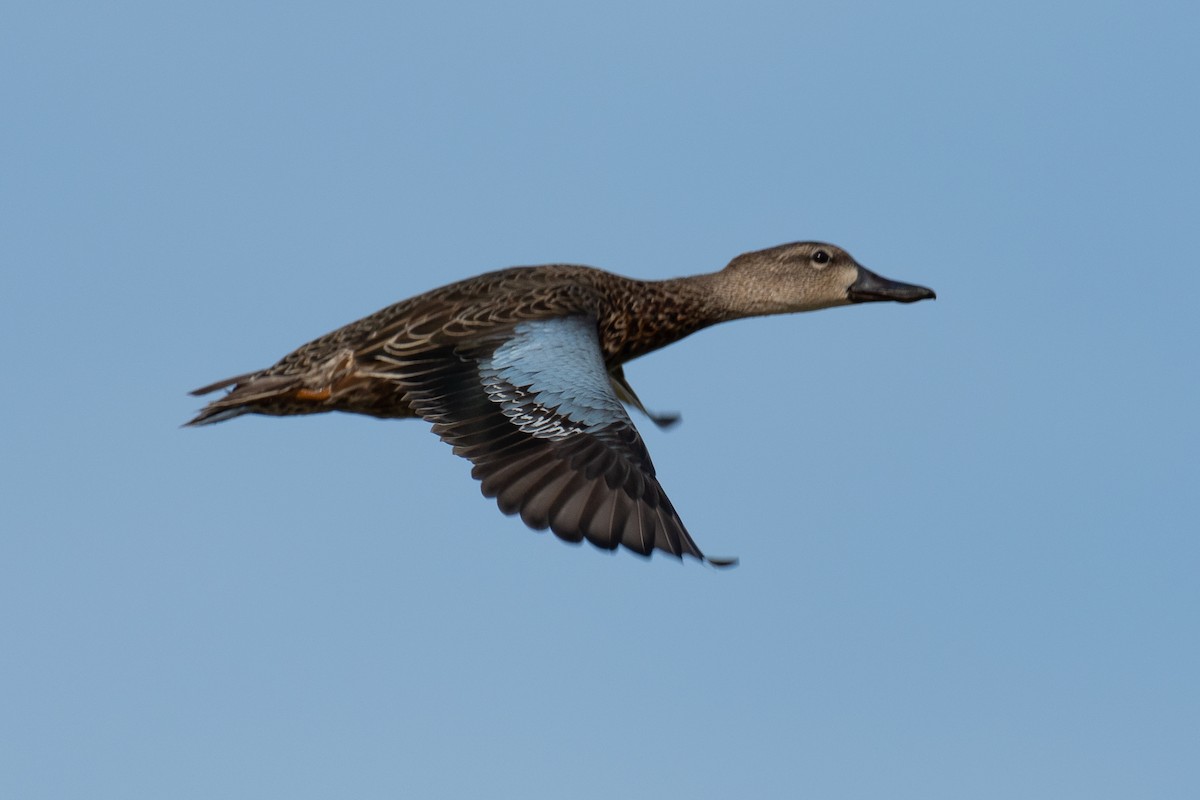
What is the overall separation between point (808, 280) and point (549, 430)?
4.01 metres

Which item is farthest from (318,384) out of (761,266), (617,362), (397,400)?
(761,266)

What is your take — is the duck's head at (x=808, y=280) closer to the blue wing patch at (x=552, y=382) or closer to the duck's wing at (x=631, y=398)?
the duck's wing at (x=631, y=398)

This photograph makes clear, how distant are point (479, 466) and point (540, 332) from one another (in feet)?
4.86

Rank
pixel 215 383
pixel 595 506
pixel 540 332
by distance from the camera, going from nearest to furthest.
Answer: pixel 595 506, pixel 540 332, pixel 215 383

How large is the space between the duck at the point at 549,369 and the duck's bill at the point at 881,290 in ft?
0.03

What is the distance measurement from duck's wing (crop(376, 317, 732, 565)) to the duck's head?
2309 mm

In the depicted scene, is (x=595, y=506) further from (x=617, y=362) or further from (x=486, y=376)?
(x=617, y=362)

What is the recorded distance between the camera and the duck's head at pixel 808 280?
14.0 metres

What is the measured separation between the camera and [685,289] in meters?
13.6

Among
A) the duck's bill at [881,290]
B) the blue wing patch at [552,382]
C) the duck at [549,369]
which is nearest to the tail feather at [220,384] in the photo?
the duck at [549,369]

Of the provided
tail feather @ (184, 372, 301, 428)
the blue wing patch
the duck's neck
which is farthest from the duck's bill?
tail feather @ (184, 372, 301, 428)

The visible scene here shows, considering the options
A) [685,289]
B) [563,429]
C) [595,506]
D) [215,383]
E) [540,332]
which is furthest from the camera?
[685,289]

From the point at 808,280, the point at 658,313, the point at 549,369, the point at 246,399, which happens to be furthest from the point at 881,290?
the point at 246,399

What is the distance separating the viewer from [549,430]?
10.8m
